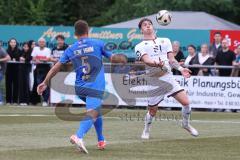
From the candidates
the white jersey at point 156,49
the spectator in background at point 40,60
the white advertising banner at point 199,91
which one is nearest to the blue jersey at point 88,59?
the white jersey at point 156,49

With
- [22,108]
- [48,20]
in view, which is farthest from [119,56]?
[48,20]

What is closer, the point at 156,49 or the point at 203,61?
the point at 156,49

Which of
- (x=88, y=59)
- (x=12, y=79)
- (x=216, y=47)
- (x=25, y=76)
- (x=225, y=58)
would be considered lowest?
(x=12, y=79)

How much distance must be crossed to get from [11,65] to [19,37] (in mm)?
7496

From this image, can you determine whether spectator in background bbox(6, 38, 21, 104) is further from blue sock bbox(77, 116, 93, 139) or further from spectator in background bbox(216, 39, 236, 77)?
blue sock bbox(77, 116, 93, 139)

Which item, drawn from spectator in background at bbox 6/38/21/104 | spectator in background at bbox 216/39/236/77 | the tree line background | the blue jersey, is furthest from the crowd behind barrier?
the tree line background

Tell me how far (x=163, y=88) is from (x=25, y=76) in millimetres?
11687

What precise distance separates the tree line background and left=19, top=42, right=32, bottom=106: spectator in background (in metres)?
20.1

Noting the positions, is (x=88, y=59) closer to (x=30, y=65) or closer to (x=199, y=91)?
(x=199, y=91)

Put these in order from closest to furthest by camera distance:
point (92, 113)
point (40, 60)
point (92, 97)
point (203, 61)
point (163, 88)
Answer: point (92, 113)
point (92, 97)
point (163, 88)
point (203, 61)
point (40, 60)

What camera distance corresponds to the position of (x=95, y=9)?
5625 cm

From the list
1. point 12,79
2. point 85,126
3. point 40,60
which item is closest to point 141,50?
point 85,126

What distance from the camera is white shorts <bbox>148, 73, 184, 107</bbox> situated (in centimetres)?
1647

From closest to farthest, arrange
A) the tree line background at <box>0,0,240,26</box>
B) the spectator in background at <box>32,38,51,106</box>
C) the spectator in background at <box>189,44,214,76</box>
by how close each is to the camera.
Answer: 1. the spectator in background at <box>189,44,214,76</box>
2. the spectator in background at <box>32,38,51,106</box>
3. the tree line background at <box>0,0,240,26</box>
